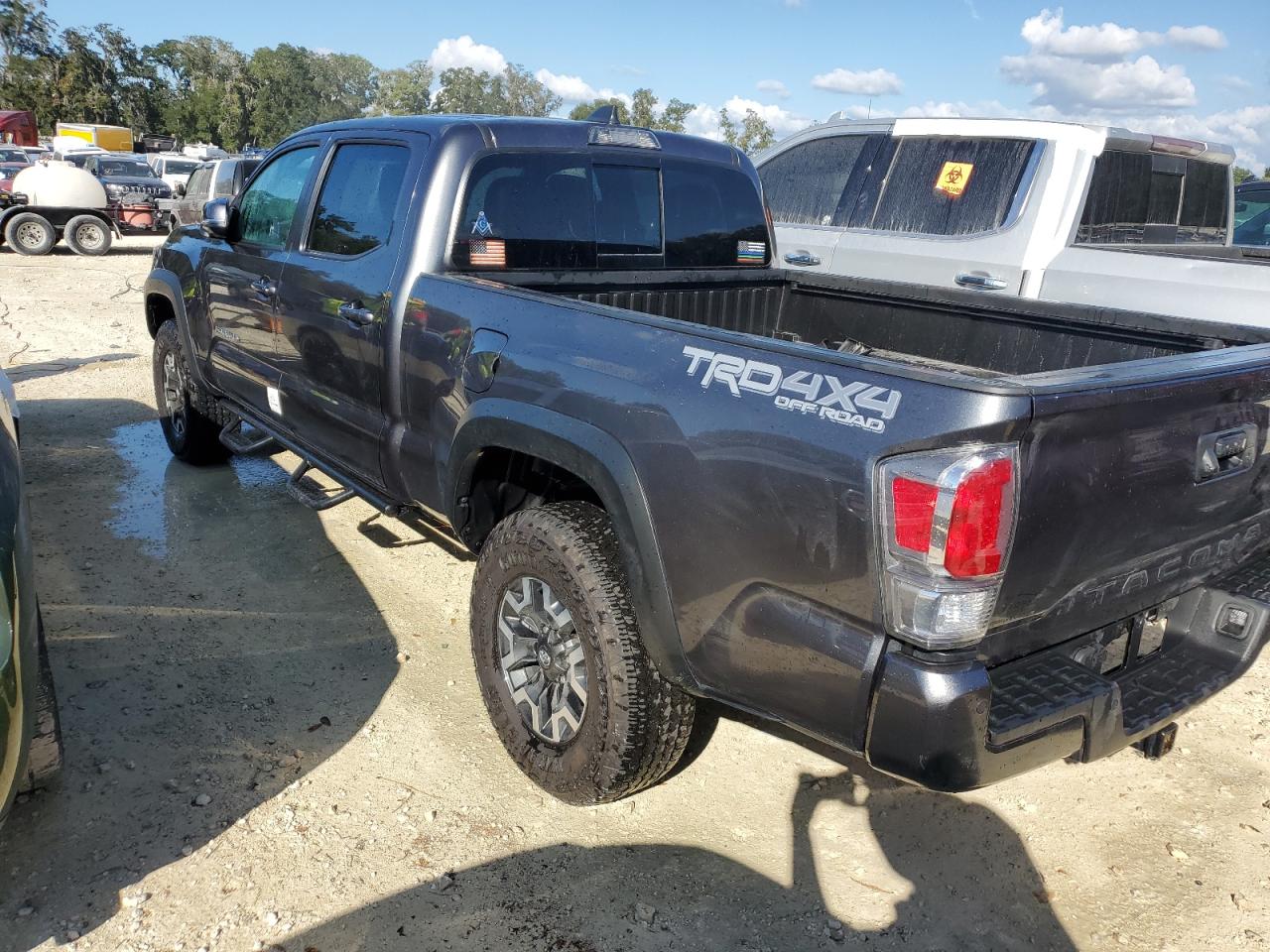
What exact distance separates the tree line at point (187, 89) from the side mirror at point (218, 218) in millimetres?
43910

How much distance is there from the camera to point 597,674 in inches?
103

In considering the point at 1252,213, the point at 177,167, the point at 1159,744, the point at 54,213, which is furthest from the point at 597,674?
the point at 177,167

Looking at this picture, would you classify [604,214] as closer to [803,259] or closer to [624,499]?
[624,499]

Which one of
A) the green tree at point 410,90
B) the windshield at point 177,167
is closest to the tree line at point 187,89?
the green tree at point 410,90

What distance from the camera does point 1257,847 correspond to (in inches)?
111

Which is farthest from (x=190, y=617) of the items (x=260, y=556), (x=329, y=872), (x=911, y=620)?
(x=911, y=620)

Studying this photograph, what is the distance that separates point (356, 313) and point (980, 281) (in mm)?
3591

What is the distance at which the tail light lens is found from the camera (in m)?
1.83

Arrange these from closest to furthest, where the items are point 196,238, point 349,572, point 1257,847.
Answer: point 1257,847 → point 349,572 → point 196,238

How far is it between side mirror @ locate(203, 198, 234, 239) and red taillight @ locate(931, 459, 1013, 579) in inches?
153

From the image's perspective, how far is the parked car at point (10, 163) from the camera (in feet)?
75.9

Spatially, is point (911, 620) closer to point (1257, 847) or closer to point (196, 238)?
point (1257, 847)

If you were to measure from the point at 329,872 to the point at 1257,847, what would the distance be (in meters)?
2.67

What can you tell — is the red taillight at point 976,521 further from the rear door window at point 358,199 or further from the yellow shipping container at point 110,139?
the yellow shipping container at point 110,139
